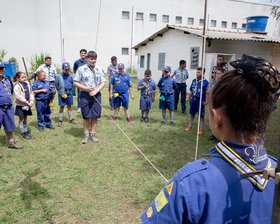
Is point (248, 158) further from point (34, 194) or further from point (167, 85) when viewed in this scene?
point (167, 85)

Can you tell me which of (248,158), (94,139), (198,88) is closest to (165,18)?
(198,88)

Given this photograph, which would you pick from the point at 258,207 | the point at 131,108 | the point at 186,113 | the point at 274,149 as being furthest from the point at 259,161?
the point at 131,108

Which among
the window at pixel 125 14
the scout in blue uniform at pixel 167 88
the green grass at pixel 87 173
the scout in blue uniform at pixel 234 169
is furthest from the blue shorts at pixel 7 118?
the window at pixel 125 14

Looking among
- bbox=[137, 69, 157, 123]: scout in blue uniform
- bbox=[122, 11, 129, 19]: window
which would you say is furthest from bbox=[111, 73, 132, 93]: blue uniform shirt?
bbox=[122, 11, 129, 19]: window

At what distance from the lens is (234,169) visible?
0.91 metres

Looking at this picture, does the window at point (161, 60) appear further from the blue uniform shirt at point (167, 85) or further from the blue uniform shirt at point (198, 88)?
the blue uniform shirt at point (198, 88)

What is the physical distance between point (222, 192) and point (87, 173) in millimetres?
3459

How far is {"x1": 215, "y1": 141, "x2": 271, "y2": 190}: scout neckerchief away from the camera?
91 centimetres

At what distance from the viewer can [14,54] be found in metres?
22.9

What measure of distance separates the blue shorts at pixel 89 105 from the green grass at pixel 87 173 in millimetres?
721

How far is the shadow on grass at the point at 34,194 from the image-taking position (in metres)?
3.02

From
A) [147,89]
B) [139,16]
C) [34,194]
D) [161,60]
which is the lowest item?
[34,194]

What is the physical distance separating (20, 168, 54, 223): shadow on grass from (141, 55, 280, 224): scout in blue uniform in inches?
101

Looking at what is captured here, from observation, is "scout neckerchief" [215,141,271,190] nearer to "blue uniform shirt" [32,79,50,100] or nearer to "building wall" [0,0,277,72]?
"blue uniform shirt" [32,79,50,100]
